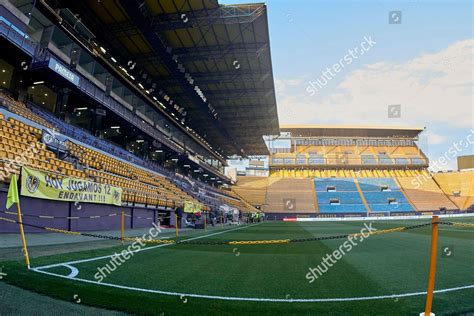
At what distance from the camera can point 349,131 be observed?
3142 inches

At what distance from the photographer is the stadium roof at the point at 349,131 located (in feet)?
259

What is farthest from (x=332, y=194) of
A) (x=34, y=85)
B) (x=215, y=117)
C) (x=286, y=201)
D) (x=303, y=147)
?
(x=34, y=85)

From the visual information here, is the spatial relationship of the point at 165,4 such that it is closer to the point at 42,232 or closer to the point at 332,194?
the point at 42,232

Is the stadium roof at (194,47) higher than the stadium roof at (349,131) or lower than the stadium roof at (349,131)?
lower

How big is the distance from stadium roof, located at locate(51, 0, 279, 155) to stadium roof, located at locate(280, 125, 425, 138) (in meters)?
39.2

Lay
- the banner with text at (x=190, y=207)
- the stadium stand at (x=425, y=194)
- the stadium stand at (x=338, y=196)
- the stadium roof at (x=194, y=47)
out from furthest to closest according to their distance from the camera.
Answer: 1. the stadium stand at (x=338, y=196)
2. the stadium stand at (x=425, y=194)
3. the banner with text at (x=190, y=207)
4. the stadium roof at (x=194, y=47)

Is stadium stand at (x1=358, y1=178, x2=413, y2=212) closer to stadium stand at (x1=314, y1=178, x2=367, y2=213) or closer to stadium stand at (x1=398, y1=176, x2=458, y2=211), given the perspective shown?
stadium stand at (x1=398, y1=176, x2=458, y2=211)

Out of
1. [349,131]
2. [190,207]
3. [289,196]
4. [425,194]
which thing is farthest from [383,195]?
[190,207]

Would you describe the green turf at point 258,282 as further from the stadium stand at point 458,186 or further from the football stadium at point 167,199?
the stadium stand at point 458,186

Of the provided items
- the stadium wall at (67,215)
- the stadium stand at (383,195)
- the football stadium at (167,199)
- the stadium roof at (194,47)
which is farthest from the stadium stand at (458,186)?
the stadium wall at (67,215)

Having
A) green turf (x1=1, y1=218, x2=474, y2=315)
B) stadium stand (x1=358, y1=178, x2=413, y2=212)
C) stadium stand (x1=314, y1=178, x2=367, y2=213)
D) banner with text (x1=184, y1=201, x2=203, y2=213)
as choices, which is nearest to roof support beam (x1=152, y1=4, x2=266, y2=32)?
banner with text (x1=184, y1=201, x2=203, y2=213)

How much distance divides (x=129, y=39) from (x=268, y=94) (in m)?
17.0

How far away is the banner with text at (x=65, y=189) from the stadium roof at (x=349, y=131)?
2632 inches

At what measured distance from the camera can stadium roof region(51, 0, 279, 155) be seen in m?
21.8
